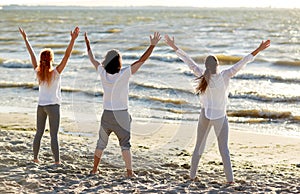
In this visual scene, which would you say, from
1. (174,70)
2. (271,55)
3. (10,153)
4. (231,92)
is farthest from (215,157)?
(271,55)

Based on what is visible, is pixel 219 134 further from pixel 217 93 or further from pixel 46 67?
pixel 46 67

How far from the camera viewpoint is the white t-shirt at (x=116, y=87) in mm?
6500

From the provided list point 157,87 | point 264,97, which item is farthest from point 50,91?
point 157,87

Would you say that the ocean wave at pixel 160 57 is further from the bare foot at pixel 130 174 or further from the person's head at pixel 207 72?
the person's head at pixel 207 72

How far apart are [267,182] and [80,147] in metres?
3.42

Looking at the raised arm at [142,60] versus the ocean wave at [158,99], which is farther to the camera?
the ocean wave at [158,99]

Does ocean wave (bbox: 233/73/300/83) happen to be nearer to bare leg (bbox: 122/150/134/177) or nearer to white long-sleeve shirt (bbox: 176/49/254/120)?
bare leg (bbox: 122/150/134/177)

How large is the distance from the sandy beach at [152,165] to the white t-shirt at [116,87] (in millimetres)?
1032

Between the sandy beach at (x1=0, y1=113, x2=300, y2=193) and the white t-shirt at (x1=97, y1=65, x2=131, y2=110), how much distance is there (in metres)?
1.03

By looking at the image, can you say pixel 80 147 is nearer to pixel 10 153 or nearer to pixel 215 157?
pixel 10 153

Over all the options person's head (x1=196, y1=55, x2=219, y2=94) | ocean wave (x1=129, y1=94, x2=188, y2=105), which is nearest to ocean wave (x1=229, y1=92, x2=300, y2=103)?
ocean wave (x1=129, y1=94, x2=188, y2=105)

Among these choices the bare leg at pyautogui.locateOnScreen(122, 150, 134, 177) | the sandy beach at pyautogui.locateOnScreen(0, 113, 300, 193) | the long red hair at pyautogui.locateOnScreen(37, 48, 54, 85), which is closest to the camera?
the sandy beach at pyautogui.locateOnScreen(0, 113, 300, 193)

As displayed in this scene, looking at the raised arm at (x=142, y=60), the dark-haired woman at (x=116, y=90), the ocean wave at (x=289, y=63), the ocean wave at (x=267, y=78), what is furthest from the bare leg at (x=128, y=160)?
the ocean wave at (x=289, y=63)

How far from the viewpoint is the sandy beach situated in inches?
261
